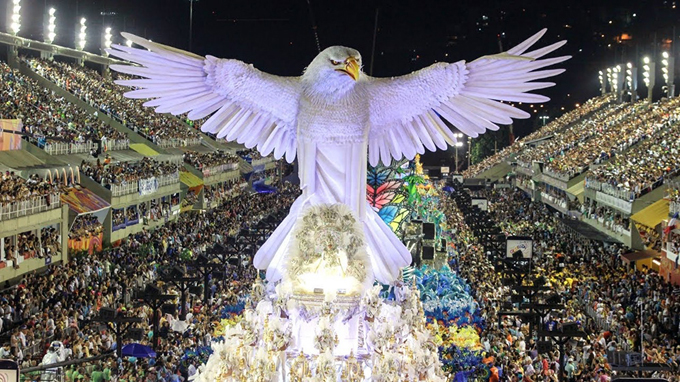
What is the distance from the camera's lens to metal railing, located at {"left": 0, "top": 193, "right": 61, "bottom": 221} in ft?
99.9

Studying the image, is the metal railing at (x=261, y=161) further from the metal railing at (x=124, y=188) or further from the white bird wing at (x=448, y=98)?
the white bird wing at (x=448, y=98)

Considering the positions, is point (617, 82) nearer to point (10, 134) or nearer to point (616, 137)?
point (616, 137)

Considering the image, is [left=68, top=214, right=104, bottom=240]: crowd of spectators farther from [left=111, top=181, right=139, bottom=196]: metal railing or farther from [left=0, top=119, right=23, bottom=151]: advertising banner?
[left=0, top=119, right=23, bottom=151]: advertising banner

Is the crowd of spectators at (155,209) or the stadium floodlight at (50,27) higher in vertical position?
the stadium floodlight at (50,27)

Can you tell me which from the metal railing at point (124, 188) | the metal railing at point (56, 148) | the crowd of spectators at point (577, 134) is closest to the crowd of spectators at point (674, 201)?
the metal railing at point (124, 188)

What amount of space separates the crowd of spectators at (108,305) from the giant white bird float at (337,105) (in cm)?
735

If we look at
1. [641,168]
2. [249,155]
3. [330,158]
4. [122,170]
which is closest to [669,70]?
[641,168]

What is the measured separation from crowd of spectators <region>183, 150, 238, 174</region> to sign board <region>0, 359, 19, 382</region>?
4936 centimetres

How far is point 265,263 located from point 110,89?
5522 cm

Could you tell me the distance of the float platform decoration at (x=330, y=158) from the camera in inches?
457

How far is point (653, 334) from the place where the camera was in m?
25.9

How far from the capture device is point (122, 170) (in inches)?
1807

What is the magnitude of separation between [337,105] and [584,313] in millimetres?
18475

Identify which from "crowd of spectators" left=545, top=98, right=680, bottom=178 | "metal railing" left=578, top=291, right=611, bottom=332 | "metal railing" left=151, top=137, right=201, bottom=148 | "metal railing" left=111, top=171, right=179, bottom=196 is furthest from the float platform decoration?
"metal railing" left=151, top=137, right=201, bottom=148
